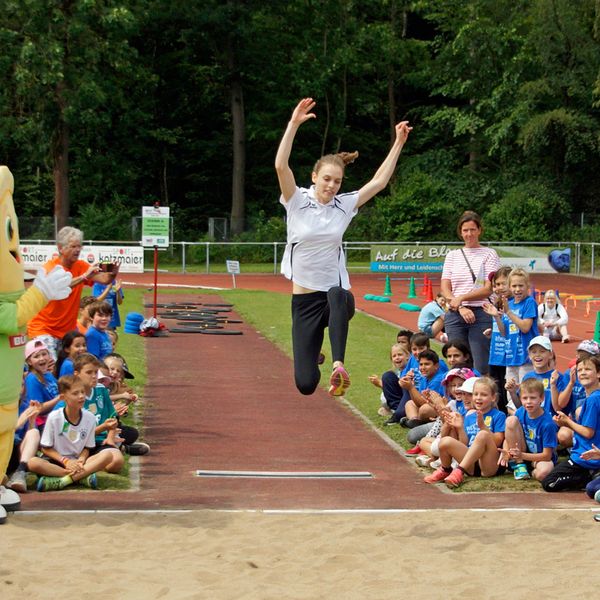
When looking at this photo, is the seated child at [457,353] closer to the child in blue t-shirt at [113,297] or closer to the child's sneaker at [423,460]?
the child's sneaker at [423,460]

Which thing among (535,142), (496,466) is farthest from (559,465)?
(535,142)

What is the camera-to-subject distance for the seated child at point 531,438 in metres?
10.5

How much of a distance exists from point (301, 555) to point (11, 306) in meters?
2.93

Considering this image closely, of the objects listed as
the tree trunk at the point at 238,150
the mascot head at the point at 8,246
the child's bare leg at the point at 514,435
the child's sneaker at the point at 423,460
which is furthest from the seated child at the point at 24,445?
the tree trunk at the point at 238,150

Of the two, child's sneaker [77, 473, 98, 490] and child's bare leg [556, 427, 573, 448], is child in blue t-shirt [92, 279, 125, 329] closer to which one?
child's sneaker [77, 473, 98, 490]

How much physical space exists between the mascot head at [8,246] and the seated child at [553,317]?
42.7 feet

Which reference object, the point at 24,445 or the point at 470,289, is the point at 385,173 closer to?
the point at 470,289

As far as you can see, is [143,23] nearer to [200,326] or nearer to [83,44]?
[83,44]

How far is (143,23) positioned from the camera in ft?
165

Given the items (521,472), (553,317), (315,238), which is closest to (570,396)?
(521,472)

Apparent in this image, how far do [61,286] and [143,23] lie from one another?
43213 mm

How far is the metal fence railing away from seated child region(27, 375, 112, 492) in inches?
1151

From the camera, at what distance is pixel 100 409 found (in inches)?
436

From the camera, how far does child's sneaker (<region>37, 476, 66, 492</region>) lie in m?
10.2
